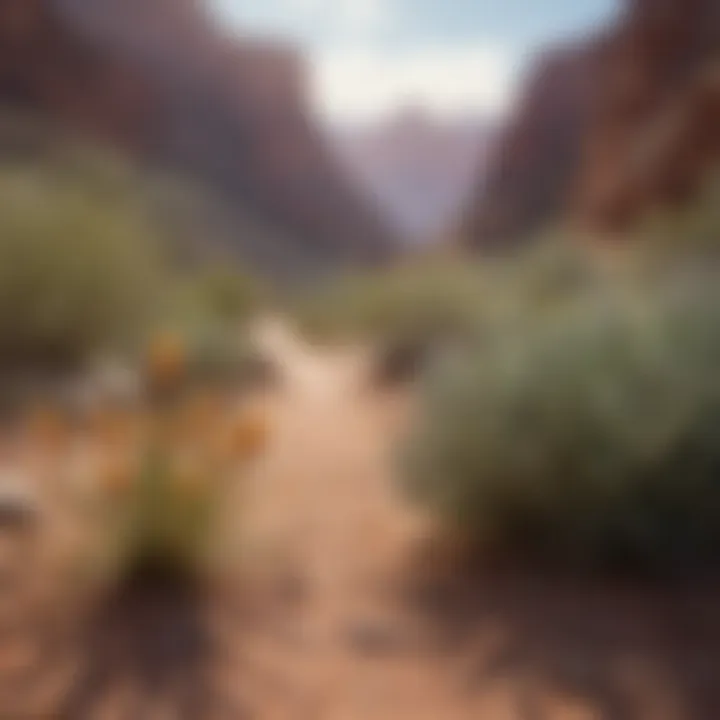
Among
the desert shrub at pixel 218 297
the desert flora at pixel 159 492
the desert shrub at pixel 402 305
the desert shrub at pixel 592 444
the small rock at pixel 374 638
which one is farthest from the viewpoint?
the desert shrub at pixel 402 305

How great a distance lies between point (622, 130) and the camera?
17.0 m

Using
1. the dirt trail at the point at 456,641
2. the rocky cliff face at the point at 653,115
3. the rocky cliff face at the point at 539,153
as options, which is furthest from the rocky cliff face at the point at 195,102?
the dirt trail at the point at 456,641

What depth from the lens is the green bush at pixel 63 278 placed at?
6.29 meters

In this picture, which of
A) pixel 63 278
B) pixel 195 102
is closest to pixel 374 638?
pixel 63 278

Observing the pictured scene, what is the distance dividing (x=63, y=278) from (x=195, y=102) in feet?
64.4

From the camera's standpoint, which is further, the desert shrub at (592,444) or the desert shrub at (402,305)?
the desert shrub at (402,305)

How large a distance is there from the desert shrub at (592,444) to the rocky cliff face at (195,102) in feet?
48.5

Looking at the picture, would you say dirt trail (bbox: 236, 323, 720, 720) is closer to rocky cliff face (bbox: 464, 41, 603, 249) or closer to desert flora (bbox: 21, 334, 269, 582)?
desert flora (bbox: 21, 334, 269, 582)

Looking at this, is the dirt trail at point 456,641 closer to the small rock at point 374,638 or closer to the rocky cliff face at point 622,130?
the small rock at point 374,638

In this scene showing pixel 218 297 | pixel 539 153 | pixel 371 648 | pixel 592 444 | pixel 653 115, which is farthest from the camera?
pixel 539 153

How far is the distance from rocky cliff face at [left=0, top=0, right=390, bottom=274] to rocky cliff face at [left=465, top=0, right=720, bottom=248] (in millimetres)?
4871

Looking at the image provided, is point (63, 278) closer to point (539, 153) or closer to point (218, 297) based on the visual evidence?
point (218, 297)

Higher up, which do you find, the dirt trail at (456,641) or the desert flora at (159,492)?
the desert flora at (159,492)

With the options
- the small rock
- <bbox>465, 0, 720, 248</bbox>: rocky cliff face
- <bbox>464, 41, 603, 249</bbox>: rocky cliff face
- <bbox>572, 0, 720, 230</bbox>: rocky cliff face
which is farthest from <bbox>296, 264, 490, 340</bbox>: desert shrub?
<bbox>464, 41, 603, 249</bbox>: rocky cliff face
